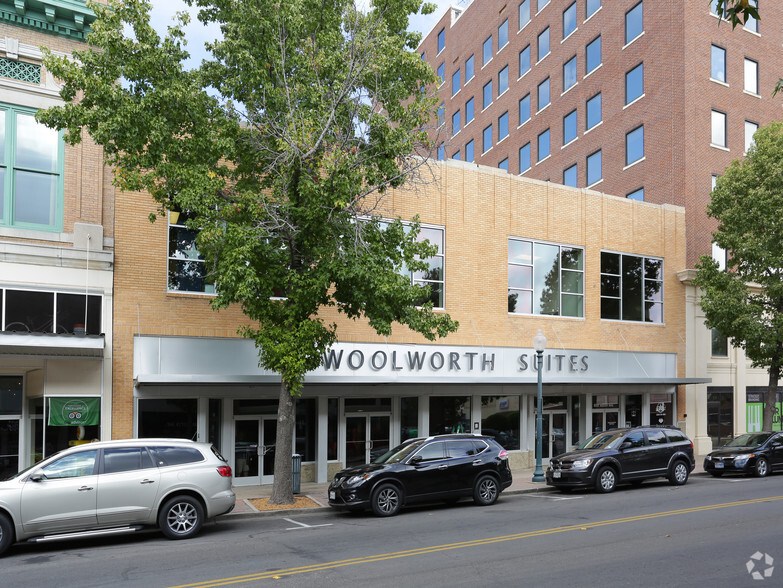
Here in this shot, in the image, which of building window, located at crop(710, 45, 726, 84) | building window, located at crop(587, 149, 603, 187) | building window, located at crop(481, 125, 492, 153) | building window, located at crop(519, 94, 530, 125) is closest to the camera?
building window, located at crop(710, 45, 726, 84)

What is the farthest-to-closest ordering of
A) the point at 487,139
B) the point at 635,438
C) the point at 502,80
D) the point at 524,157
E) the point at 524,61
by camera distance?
the point at 487,139, the point at 502,80, the point at 524,61, the point at 524,157, the point at 635,438

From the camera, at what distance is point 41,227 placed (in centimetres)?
1619

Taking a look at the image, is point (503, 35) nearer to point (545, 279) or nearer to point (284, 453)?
point (545, 279)

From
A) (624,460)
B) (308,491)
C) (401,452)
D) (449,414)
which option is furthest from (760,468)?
(308,491)

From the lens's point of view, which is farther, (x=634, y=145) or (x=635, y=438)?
(x=634, y=145)

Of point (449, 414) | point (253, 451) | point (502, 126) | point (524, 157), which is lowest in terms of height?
point (253, 451)

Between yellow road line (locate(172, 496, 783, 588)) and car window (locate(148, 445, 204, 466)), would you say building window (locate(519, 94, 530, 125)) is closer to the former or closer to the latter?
yellow road line (locate(172, 496, 783, 588))

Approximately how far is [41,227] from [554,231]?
1587 cm

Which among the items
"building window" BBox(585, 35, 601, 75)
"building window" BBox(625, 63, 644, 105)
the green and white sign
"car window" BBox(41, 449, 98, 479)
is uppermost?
"building window" BBox(585, 35, 601, 75)

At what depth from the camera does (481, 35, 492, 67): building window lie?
45.6 metres

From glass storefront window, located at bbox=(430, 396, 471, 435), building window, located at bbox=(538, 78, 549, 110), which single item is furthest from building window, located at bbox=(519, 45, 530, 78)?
glass storefront window, located at bbox=(430, 396, 471, 435)

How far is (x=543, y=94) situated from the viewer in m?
38.9

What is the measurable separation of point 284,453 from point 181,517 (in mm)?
3575

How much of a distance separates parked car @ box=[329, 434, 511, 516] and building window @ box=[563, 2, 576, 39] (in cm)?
2839
